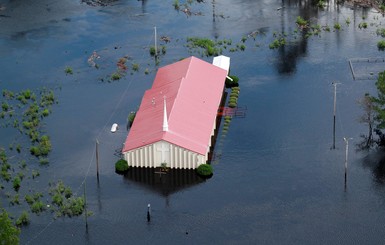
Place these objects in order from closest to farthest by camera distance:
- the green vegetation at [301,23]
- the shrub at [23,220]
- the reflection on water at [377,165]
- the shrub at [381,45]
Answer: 1. the shrub at [23,220]
2. the reflection on water at [377,165]
3. the shrub at [381,45]
4. the green vegetation at [301,23]

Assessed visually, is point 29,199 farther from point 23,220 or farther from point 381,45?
point 381,45

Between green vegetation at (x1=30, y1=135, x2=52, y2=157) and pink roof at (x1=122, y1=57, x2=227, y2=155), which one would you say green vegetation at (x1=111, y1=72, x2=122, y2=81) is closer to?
pink roof at (x1=122, y1=57, x2=227, y2=155)

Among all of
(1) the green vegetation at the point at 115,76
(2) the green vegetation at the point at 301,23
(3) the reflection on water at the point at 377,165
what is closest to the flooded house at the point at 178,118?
(1) the green vegetation at the point at 115,76

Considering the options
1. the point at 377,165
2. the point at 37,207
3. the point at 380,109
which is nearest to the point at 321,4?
the point at 380,109

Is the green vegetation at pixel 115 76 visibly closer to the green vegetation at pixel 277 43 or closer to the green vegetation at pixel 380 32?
the green vegetation at pixel 277 43

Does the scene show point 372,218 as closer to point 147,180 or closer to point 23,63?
point 147,180

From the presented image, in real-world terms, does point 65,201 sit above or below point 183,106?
below

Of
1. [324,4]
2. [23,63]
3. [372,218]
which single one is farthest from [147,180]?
[324,4]
